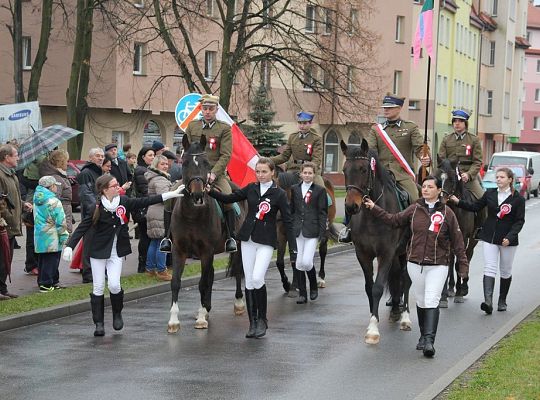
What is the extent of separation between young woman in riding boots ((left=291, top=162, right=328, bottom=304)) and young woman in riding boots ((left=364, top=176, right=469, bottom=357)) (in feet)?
11.5

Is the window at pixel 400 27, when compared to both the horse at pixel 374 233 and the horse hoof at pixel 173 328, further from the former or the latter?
the horse hoof at pixel 173 328

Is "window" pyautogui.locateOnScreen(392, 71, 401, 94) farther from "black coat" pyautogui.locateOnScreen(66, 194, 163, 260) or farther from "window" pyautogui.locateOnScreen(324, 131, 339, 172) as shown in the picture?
"black coat" pyautogui.locateOnScreen(66, 194, 163, 260)

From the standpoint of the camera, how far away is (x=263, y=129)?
43.8 meters

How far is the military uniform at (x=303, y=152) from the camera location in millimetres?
16188

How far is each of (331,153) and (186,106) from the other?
45.4 metres

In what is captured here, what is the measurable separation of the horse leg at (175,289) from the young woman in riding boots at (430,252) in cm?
284

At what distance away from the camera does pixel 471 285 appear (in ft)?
58.4

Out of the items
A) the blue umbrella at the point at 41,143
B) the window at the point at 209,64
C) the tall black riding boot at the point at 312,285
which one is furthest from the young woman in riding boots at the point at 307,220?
the window at the point at 209,64

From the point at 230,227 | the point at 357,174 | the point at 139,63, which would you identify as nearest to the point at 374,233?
the point at 357,174

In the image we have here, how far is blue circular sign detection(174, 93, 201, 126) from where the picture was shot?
18.1 metres

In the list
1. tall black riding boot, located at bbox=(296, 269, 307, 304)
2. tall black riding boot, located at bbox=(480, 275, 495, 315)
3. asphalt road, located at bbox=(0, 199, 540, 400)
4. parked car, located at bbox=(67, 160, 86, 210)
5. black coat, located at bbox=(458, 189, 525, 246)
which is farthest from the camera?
parked car, located at bbox=(67, 160, 86, 210)

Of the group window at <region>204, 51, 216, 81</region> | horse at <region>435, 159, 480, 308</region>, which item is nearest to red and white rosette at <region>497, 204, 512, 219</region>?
horse at <region>435, 159, 480, 308</region>

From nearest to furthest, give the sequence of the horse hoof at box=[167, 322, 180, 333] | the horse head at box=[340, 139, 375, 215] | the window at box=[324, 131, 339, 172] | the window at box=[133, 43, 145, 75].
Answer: the horse head at box=[340, 139, 375, 215] < the horse hoof at box=[167, 322, 180, 333] < the window at box=[133, 43, 145, 75] < the window at box=[324, 131, 339, 172]

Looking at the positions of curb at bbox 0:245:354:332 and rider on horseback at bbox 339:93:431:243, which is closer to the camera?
curb at bbox 0:245:354:332
